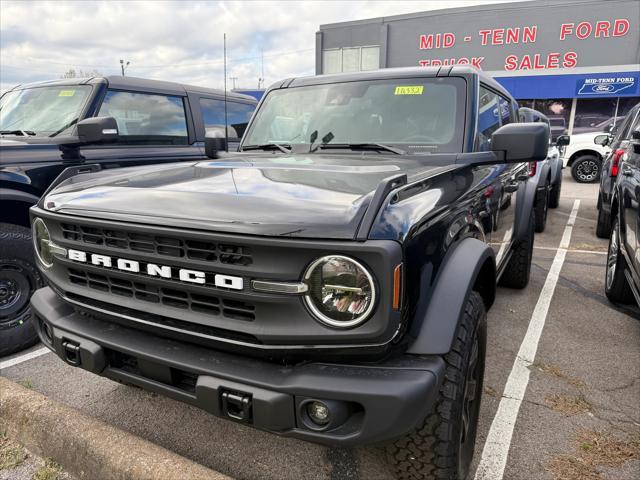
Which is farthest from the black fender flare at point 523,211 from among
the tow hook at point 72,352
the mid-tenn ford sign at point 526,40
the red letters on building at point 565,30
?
the red letters on building at point 565,30

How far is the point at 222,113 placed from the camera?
18.2ft

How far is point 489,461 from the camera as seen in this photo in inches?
89.4

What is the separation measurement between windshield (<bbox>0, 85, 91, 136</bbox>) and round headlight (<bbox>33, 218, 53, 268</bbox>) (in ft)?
6.95

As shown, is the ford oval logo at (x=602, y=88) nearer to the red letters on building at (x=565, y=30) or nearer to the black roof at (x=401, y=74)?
the red letters on building at (x=565, y=30)

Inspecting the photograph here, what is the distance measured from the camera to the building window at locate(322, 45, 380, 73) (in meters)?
24.3

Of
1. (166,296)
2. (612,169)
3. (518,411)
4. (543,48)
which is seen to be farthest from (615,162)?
(543,48)

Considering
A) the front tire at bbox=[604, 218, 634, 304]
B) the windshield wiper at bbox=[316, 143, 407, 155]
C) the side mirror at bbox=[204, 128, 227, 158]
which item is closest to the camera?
the windshield wiper at bbox=[316, 143, 407, 155]

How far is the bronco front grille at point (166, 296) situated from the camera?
1.66 m

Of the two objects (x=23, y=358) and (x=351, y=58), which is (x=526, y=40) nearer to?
(x=351, y=58)

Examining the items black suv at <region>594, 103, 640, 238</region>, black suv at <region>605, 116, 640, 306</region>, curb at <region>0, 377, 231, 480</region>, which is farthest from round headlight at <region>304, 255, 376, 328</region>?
black suv at <region>594, 103, 640, 238</region>

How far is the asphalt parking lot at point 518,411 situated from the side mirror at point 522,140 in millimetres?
1418

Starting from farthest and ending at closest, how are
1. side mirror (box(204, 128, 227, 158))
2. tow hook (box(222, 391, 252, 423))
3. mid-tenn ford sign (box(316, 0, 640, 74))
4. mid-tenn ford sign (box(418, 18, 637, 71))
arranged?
mid-tenn ford sign (box(418, 18, 637, 71))
mid-tenn ford sign (box(316, 0, 640, 74))
side mirror (box(204, 128, 227, 158))
tow hook (box(222, 391, 252, 423))

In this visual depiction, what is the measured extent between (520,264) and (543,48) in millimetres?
20334

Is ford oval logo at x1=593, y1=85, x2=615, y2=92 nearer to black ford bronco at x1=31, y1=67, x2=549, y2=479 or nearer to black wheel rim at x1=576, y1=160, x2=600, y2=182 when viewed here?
black wheel rim at x1=576, y1=160, x2=600, y2=182
